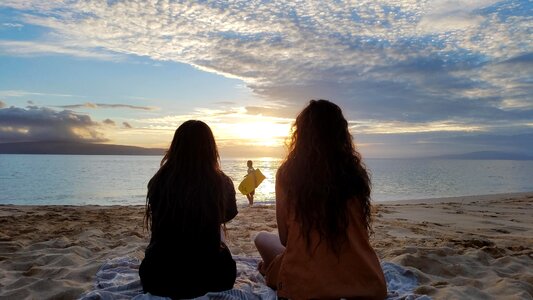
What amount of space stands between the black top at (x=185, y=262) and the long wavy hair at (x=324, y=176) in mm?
825

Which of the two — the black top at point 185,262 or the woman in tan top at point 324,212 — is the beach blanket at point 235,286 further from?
the woman in tan top at point 324,212

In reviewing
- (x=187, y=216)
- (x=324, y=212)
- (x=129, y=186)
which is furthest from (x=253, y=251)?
(x=129, y=186)

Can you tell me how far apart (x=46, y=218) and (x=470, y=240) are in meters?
9.31

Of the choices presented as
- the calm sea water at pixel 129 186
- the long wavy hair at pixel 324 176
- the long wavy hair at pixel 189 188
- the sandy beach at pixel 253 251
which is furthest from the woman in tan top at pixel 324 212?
the calm sea water at pixel 129 186

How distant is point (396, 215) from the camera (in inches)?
471

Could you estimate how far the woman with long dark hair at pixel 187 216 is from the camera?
3570 millimetres

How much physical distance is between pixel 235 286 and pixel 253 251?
2.28m

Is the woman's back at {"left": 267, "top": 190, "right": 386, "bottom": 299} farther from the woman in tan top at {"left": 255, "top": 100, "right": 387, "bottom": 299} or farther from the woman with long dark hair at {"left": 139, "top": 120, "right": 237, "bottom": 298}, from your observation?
the woman with long dark hair at {"left": 139, "top": 120, "right": 237, "bottom": 298}

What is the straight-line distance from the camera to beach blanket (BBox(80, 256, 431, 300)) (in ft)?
12.8

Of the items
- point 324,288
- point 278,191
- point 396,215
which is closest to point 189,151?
point 278,191

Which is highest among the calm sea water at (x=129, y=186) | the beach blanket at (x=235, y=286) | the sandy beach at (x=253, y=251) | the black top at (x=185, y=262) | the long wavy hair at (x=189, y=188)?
the long wavy hair at (x=189, y=188)

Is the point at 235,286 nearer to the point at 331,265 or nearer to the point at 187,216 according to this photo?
the point at 187,216

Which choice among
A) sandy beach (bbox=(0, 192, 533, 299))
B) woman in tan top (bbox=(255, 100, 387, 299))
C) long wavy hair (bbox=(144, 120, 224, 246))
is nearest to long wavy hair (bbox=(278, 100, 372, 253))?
woman in tan top (bbox=(255, 100, 387, 299))

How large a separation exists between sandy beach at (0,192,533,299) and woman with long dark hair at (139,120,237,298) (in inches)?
44.2
